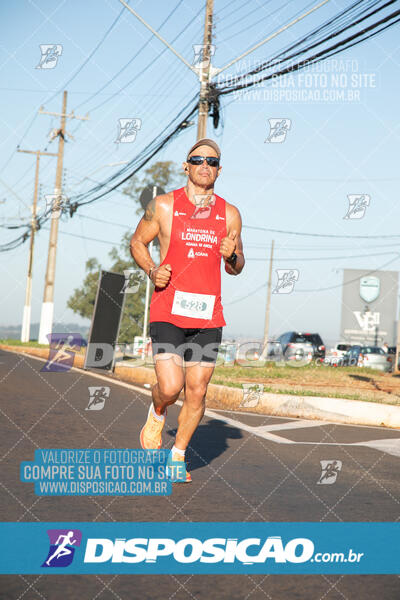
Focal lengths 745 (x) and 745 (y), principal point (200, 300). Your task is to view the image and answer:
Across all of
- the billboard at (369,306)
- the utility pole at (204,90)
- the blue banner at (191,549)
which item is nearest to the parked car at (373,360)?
the utility pole at (204,90)

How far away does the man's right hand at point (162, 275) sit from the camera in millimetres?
4910

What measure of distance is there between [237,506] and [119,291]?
42.3 feet

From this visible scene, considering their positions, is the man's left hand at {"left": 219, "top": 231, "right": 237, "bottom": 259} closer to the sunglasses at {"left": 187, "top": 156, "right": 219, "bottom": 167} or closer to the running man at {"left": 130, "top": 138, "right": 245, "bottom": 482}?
the running man at {"left": 130, "top": 138, "right": 245, "bottom": 482}

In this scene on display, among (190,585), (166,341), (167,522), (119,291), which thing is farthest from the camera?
(119,291)

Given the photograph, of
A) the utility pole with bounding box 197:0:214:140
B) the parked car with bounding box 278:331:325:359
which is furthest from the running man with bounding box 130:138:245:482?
the parked car with bounding box 278:331:325:359

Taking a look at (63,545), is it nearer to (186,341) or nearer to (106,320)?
(186,341)

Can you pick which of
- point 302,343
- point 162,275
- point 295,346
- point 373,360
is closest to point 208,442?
point 162,275

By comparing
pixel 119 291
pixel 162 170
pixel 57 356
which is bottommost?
pixel 57 356

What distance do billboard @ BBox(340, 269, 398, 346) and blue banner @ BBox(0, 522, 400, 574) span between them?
62.7 m

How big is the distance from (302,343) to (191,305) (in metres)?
29.9

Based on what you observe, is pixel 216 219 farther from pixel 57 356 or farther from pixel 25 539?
pixel 57 356

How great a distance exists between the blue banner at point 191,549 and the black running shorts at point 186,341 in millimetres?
1462

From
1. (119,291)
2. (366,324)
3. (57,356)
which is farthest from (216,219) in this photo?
(366,324)

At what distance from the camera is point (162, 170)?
53562mm
